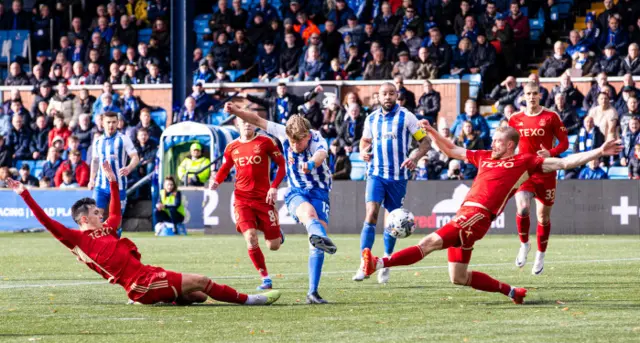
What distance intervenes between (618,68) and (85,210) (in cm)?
1755

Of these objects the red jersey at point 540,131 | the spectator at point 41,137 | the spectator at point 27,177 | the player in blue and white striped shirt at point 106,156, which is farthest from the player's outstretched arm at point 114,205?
the spectator at point 41,137

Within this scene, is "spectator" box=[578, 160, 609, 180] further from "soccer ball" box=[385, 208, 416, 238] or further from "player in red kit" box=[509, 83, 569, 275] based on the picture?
"soccer ball" box=[385, 208, 416, 238]

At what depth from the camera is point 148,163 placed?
28.2 metres

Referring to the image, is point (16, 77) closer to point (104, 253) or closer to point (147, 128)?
point (147, 128)

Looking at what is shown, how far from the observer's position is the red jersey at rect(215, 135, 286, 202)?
12672 millimetres

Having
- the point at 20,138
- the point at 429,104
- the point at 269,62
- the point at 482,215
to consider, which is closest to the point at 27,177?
the point at 20,138

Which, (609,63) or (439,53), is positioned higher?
(439,53)

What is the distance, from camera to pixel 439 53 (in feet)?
88.7

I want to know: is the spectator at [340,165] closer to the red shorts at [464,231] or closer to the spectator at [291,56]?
the spectator at [291,56]

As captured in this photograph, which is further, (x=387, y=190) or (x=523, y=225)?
(x=523, y=225)

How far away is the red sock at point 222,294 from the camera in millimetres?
9797

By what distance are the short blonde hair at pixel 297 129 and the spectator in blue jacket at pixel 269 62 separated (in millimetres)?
18184

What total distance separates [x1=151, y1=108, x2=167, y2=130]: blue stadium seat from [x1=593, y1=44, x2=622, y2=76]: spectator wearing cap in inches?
445

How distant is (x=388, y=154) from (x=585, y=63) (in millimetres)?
13353
